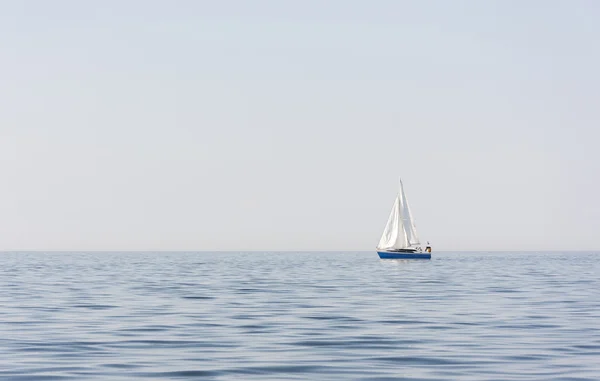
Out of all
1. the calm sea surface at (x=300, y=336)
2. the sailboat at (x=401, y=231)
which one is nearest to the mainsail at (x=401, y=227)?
the sailboat at (x=401, y=231)

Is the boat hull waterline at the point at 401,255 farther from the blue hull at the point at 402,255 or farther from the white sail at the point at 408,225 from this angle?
the white sail at the point at 408,225

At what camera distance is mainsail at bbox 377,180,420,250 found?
5842 inches

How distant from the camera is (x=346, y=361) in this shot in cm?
2706

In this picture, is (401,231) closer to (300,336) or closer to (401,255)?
(401,255)

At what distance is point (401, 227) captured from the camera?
148 m

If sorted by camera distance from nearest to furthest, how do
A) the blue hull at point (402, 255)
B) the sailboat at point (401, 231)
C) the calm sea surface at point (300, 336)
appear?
the calm sea surface at point (300, 336) < the blue hull at point (402, 255) < the sailboat at point (401, 231)

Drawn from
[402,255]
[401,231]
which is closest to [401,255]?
[402,255]

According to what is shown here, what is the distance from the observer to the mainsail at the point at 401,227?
14838 cm

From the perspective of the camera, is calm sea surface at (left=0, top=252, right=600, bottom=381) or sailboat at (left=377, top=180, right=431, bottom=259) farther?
sailboat at (left=377, top=180, right=431, bottom=259)

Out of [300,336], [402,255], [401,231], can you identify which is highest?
[401,231]

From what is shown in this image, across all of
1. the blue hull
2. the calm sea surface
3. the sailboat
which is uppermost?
the sailboat

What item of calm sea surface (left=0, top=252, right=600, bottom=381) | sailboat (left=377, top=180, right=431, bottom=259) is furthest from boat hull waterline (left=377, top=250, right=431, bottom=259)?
calm sea surface (left=0, top=252, right=600, bottom=381)

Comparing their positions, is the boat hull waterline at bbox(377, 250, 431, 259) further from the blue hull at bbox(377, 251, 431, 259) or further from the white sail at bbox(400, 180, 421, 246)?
the white sail at bbox(400, 180, 421, 246)

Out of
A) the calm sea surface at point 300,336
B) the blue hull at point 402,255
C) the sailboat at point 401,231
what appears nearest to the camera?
the calm sea surface at point 300,336
